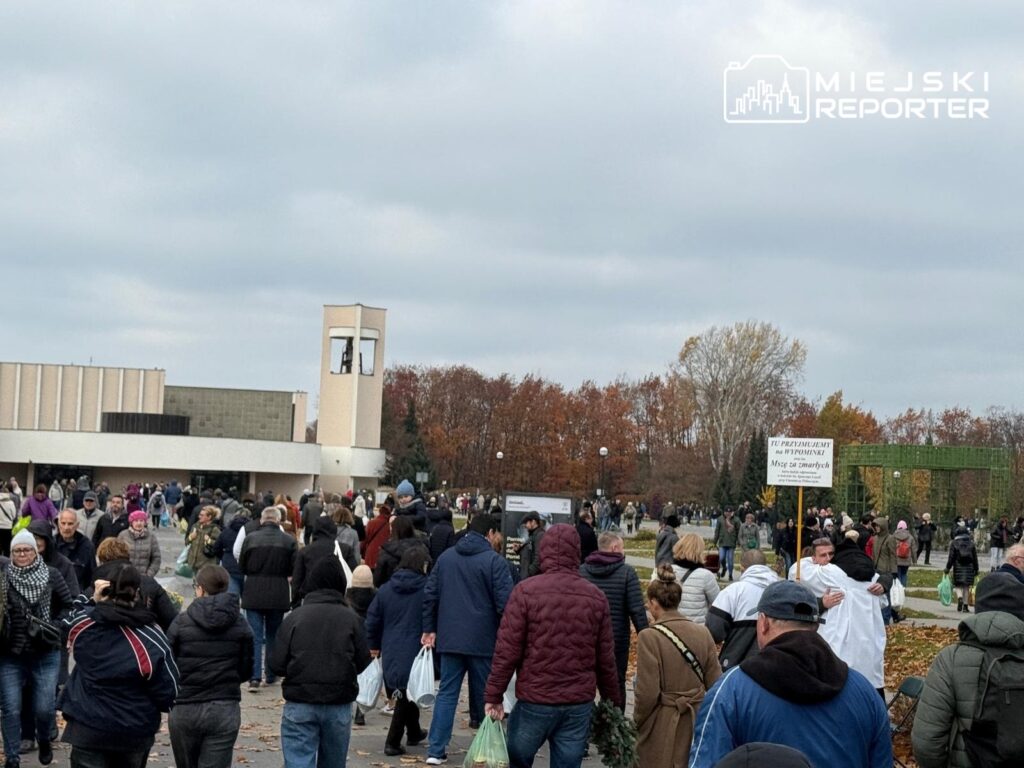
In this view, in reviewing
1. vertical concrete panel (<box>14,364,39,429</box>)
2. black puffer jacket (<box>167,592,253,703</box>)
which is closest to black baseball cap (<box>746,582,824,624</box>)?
black puffer jacket (<box>167,592,253,703</box>)

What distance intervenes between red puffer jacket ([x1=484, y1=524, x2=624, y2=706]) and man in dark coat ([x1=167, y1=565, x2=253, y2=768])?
59.4 inches

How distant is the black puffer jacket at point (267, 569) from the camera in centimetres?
1339

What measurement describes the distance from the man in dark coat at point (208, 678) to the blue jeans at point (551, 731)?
1.64 m

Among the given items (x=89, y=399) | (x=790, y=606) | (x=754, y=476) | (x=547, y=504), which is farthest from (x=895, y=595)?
(x=89, y=399)

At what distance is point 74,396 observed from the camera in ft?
275

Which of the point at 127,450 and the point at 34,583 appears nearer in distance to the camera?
the point at 34,583

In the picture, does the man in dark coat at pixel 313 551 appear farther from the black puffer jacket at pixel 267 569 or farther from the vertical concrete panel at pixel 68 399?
the vertical concrete panel at pixel 68 399

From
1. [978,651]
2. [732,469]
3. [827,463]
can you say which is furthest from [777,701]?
[732,469]

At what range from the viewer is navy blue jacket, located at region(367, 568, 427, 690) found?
10.8 metres

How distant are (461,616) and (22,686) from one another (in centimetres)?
323

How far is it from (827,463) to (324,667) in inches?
472

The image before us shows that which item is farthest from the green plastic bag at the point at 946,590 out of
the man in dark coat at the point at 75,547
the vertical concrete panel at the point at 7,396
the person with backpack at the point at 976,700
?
the vertical concrete panel at the point at 7,396

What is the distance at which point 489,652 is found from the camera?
1016 cm

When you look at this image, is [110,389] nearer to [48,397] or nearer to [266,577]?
[48,397]
